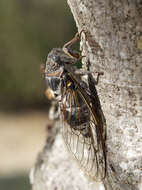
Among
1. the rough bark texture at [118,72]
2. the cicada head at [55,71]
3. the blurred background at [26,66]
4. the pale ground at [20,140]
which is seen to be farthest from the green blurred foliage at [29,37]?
the rough bark texture at [118,72]

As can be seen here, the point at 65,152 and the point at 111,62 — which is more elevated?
the point at 111,62

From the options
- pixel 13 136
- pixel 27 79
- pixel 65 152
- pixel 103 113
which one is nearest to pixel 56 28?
pixel 27 79

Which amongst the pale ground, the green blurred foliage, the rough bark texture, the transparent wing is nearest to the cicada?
the transparent wing

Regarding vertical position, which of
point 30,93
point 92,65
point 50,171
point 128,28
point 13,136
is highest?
point 128,28

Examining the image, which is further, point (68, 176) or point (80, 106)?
point (68, 176)

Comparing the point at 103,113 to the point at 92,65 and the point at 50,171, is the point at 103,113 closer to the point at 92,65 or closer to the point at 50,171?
the point at 92,65

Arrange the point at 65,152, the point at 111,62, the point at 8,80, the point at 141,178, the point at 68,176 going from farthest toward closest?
the point at 8,80 < the point at 65,152 < the point at 68,176 < the point at 141,178 < the point at 111,62

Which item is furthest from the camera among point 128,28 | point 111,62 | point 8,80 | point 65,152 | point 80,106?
point 8,80
